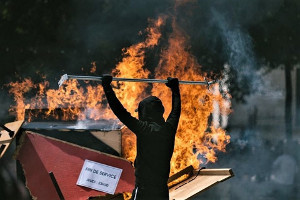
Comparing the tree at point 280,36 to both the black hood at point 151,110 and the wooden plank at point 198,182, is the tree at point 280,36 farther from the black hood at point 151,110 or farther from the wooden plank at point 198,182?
the black hood at point 151,110

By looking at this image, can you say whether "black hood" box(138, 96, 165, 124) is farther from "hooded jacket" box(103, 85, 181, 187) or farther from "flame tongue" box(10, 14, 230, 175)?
"flame tongue" box(10, 14, 230, 175)

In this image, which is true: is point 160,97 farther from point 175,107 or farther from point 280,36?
point 280,36

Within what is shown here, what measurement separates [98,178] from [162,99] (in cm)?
216

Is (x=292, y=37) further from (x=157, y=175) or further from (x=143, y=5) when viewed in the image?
(x=157, y=175)

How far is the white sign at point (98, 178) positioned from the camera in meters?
5.70

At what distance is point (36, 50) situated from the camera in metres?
11.8

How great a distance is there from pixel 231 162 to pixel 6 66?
19.9 feet

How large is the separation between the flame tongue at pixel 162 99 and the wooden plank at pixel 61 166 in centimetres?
32

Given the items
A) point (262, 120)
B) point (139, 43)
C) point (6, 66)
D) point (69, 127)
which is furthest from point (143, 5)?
point (262, 120)

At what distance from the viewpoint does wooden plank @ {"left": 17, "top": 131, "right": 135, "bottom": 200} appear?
18.7ft

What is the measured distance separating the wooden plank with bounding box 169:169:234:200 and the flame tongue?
24.0 inches

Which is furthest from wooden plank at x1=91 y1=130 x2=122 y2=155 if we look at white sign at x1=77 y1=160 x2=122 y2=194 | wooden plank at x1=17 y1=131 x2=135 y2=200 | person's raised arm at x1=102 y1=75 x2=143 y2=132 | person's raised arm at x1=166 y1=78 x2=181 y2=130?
person's raised arm at x1=102 y1=75 x2=143 y2=132

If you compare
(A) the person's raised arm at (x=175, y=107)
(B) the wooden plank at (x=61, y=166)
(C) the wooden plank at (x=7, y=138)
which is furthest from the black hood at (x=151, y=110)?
(C) the wooden plank at (x=7, y=138)

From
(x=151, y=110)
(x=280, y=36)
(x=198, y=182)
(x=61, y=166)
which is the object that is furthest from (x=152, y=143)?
(x=280, y=36)
